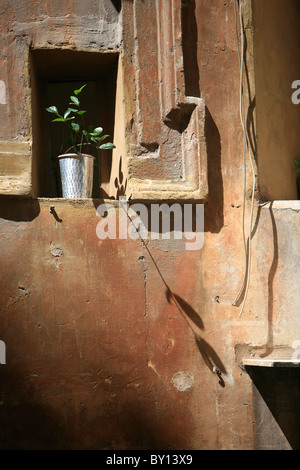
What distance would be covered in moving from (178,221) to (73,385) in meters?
1.27

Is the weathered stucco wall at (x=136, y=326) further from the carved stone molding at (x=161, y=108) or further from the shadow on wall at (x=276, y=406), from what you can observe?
the carved stone molding at (x=161, y=108)

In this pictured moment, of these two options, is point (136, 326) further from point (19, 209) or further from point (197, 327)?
point (19, 209)

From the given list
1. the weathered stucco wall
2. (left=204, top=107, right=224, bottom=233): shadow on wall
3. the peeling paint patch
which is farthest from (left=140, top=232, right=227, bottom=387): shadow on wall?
(left=204, top=107, right=224, bottom=233): shadow on wall

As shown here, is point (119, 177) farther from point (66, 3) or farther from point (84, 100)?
point (66, 3)

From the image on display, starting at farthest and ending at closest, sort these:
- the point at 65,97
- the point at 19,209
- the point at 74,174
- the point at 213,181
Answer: the point at 65,97 < the point at 213,181 < the point at 74,174 < the point at 19,209

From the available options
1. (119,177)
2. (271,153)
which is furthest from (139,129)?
(271,153)

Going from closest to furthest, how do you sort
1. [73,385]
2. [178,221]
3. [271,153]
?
[73,385] < [178,221] < [271,153]

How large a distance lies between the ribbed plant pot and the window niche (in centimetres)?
23

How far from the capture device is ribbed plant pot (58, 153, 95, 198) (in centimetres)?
445

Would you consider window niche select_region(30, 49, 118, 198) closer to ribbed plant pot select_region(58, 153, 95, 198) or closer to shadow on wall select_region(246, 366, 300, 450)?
ribbed plant pot select_region(58, 153, 95, 198)

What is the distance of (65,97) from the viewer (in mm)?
5078

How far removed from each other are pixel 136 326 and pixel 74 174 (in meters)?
1.09

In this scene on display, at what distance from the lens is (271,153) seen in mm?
4805

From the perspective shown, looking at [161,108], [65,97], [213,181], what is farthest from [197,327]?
[65,97]
